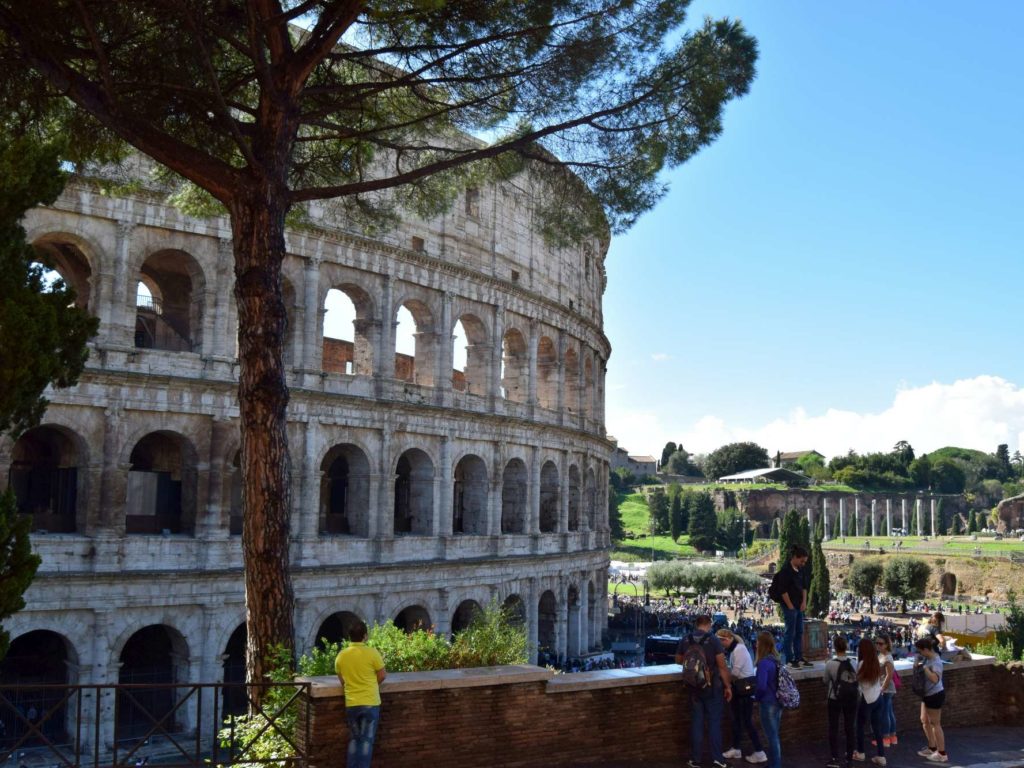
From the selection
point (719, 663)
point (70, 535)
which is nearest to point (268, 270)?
point (719, 663)

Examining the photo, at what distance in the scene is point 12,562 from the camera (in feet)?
28.8

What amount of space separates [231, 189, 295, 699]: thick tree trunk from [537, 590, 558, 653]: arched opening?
18479 mm

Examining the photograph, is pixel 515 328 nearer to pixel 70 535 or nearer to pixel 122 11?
pixel 70 535

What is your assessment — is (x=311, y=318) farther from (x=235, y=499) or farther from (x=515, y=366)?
(x=515, y=366)

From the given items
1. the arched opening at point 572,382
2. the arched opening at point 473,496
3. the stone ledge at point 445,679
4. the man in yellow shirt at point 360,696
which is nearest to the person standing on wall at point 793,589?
the stone ledge at point 445,679

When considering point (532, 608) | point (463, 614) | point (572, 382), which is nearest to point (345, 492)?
point (463, 614)

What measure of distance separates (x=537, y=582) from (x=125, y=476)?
1107 cm

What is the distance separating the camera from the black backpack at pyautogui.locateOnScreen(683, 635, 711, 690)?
8727 millimetres

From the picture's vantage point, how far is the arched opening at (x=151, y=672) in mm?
18141

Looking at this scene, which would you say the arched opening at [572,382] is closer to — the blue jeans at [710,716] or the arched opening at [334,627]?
the arched opening at [334,627]

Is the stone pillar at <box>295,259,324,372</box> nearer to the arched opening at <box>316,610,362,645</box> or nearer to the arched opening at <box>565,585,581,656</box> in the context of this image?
the arched opening at <box>316,610,362,645</box>

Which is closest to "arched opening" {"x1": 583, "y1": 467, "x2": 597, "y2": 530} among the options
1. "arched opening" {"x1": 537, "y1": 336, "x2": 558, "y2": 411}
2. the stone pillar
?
"arched opening" {"x1": 537, "y1": 336, "x2": 558, "y2": 411}

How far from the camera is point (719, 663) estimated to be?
8.77 metres

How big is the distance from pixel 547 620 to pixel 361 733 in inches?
807
